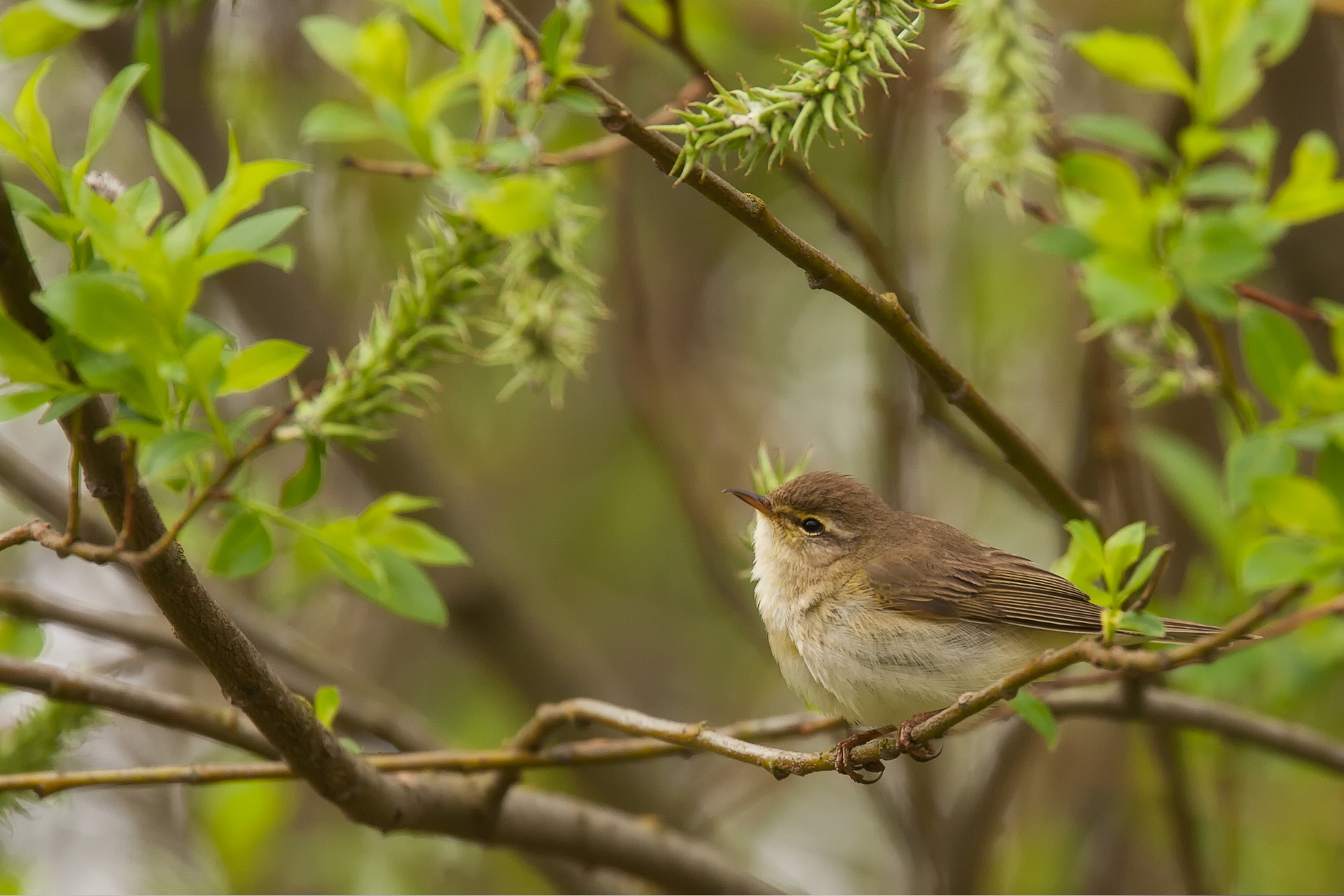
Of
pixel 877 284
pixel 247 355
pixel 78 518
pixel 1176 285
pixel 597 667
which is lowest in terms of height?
pixel 78 518

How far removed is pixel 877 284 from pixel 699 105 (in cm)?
375

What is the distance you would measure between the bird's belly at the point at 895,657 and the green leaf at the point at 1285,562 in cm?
127

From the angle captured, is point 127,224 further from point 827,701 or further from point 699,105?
point 827,701

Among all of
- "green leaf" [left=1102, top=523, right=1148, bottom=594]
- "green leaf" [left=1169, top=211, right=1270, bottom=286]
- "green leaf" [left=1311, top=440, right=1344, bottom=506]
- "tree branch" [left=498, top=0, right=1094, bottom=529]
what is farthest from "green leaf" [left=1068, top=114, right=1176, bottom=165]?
"green leaf" [left=1102, top=523, right=1148, bottom=594]

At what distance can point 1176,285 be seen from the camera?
234cm

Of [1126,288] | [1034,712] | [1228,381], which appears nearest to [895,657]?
[1034,712]

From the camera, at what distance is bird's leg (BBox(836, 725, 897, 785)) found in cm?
252

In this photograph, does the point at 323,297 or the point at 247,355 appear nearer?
the point at 247,355

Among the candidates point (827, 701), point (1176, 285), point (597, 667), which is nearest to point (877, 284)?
point (597, 667)

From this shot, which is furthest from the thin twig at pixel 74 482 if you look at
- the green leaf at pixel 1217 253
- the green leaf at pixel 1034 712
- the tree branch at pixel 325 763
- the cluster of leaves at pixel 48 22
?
the green leaf at pixel 1217 253

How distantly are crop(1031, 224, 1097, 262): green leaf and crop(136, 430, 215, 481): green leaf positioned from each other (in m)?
1.58

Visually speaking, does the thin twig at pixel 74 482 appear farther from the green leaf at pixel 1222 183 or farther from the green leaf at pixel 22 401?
the green leaf at pixel 1222 183

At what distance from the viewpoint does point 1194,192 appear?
2451 millimetres

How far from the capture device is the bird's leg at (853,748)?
2518 mm
